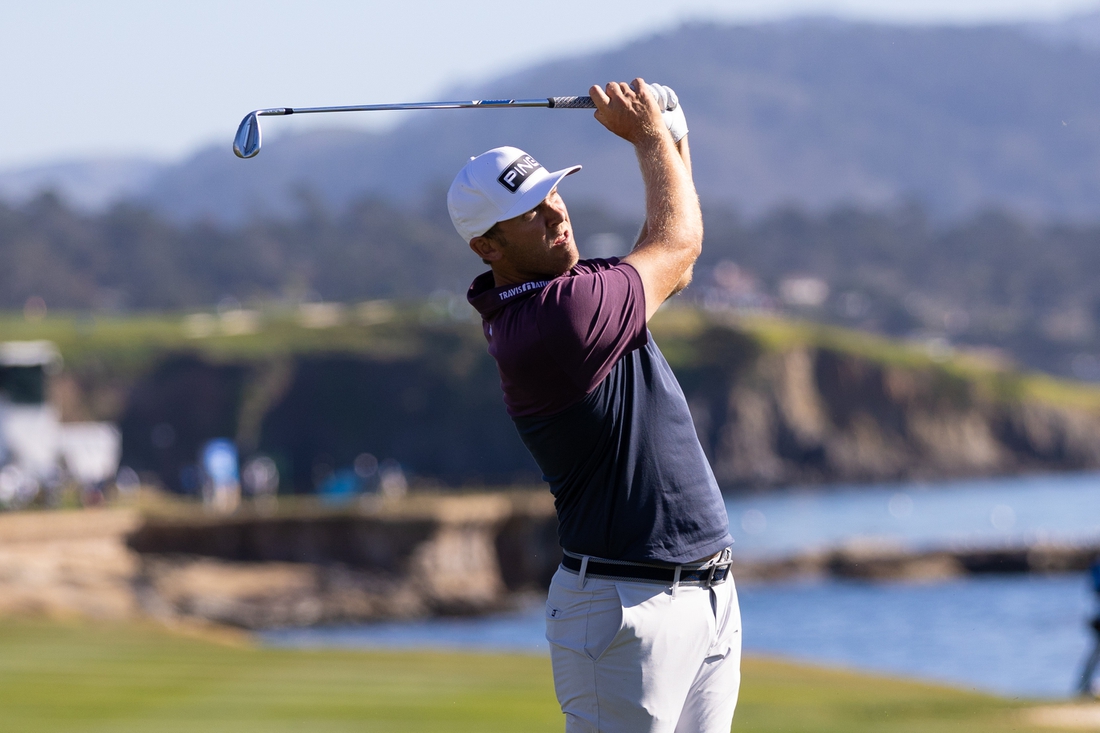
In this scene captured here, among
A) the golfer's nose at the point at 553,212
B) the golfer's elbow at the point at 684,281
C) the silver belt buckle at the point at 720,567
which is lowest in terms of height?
the silver belt buckle at the point at 720,567

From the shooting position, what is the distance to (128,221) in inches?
7416

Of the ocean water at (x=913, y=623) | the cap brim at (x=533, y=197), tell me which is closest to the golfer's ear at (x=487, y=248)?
the cap brim at (x=533, y=197)

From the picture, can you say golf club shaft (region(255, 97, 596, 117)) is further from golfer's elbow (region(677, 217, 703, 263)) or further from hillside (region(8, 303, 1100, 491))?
hillside (region(8, 303, 1100, 491))

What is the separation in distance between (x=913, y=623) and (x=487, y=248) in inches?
1882

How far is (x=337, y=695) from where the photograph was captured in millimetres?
14750

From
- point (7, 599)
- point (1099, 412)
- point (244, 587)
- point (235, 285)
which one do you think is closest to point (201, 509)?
point (244, 587)

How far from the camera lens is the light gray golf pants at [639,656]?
13.5ft

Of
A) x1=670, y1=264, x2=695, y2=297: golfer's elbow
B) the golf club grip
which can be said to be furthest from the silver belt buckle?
the golf club grip

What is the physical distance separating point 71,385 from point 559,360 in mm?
118284

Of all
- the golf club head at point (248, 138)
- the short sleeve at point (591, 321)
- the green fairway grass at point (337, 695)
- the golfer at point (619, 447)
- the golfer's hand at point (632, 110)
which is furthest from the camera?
the green fairway grass at point (337, 695)

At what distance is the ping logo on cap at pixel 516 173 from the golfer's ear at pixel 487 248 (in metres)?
0.18

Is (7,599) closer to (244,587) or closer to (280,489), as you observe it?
(244,587)

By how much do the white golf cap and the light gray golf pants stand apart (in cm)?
103

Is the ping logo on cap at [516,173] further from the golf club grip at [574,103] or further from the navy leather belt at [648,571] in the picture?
the navy leather belt at [648,571]
